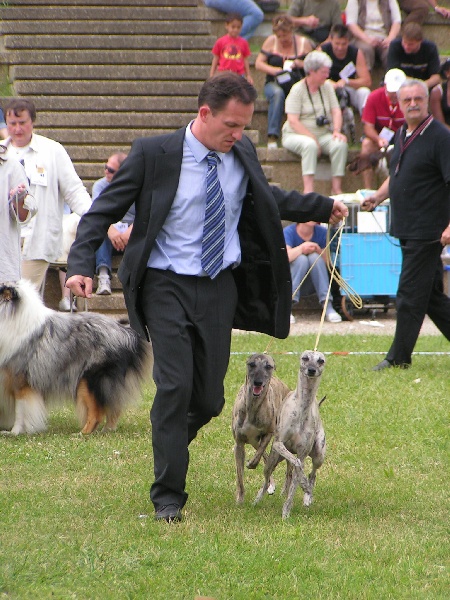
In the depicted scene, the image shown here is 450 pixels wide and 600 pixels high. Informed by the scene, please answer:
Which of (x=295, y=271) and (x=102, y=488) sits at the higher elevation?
(x=102, y=488)

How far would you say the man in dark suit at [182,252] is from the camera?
17.3 feet

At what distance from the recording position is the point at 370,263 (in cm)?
1391

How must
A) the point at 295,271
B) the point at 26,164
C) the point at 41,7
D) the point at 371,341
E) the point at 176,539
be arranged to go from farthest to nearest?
the point at 41,7 → the point at 295,271 → the point at 371,341 → the point at 26,164 → the point at 176,539

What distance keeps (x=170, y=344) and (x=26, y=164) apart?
14.4 feet

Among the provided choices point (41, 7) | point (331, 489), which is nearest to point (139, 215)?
point (331, 489)

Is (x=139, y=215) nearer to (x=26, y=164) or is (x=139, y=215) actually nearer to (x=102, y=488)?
(x=102, y=488)

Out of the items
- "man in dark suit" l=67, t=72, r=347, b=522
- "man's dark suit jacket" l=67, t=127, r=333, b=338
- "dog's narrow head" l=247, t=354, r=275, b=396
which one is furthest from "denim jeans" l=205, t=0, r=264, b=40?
"dog's narrow head" l=247, t=354, r=275, b=396

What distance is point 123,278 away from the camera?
5488 millimetres

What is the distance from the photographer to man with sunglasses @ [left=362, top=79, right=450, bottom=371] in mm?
9695

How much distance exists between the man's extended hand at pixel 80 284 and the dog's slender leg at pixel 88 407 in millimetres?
2803

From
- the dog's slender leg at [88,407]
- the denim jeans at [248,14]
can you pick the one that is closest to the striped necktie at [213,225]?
the dog's slender leg at [88,407]

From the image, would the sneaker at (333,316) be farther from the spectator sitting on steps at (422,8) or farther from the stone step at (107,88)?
the spectator sitting on steps at (422,8)

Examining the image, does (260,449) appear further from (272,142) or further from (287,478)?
(272,142)

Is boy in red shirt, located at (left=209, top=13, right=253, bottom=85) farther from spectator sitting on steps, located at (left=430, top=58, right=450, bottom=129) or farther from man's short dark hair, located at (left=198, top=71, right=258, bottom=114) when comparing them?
man's short dark hair, located at (left=198, top=71, right=258, bottom=114)
